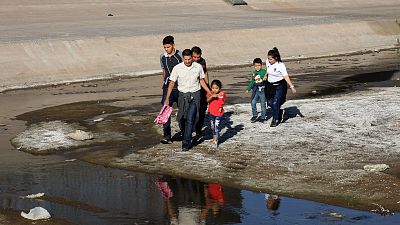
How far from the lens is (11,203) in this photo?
37.8ft

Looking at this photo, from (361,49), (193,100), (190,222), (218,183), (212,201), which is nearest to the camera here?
(190,222)

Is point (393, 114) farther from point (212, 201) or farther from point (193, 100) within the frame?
point (212, 201)

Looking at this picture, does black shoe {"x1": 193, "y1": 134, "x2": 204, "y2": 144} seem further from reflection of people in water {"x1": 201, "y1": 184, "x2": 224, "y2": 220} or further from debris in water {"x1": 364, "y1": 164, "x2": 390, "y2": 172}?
debris in water {"x1": 364, "y1": 164, "x2": 390, "y2": 172}

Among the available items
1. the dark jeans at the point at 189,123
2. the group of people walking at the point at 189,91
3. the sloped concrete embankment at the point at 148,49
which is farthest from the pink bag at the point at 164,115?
the sloped concrete embankment at the point at 148,49

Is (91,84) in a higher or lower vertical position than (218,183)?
lower

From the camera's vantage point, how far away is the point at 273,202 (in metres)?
11.2

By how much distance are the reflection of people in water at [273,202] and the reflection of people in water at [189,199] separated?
60 centimetres

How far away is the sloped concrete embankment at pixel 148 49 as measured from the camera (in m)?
29.2

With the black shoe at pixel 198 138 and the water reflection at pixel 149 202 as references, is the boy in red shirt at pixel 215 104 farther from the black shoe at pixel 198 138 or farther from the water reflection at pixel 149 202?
the water reflection at pixel 149 202

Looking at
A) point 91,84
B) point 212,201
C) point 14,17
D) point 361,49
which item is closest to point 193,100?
point 212,201

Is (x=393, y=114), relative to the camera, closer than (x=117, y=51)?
Yes

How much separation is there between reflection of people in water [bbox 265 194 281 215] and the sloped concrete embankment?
16268 mm

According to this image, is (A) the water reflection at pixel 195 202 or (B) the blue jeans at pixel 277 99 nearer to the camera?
(A) the water reflection at pixel 195 202

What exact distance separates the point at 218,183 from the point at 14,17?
117ft
